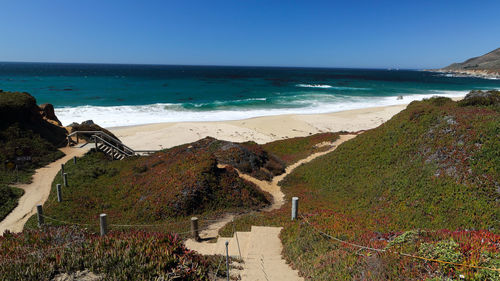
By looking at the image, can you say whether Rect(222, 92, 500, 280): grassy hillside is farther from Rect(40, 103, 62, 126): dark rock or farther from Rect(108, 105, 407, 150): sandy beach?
Rect(40, 103, 62, 126): dark rock

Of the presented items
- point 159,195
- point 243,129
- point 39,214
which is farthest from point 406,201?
point 243,129

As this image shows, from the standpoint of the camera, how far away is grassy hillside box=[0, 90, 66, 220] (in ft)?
51.7

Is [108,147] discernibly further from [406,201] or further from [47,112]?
[406,201]

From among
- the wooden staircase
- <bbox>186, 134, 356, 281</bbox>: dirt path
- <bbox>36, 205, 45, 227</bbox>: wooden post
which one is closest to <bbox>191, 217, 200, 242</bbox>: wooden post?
<bbox>186, 134, 356, 281</bbox>: dirt path

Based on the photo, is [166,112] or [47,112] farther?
[166,112]

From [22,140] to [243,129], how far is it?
22.8 metres

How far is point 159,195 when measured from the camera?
1216 cm

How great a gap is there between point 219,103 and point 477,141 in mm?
49344

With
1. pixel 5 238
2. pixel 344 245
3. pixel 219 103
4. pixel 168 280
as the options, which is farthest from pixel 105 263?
pixel 219 103

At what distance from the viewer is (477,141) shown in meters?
10.9

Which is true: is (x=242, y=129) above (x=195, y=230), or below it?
above

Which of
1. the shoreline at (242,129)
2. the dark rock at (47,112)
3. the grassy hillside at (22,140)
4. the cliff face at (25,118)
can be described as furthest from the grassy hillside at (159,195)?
the shoreline at (242,129)

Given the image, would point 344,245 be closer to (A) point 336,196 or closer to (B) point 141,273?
(B) point 141,273

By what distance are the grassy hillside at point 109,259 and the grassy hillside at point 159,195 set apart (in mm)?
4354
